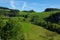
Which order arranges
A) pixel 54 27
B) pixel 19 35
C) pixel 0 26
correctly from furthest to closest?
pixel 54 27 → pixel 0 26 → pixel 19 35

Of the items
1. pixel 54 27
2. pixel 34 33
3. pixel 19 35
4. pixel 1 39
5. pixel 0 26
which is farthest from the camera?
pixel 54 27

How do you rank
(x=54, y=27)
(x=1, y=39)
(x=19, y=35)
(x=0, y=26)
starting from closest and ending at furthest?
(x=1, y=39) → (x=19, y=35) → (x=0, y=26) → (x=54, y=27)

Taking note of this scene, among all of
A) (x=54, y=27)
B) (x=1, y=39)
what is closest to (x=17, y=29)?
(x=1, y=39)

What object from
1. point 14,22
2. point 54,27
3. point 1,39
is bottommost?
point 54,27

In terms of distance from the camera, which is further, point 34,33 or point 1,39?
point 34,33

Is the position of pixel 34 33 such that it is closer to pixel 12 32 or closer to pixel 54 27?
pixel 54 27

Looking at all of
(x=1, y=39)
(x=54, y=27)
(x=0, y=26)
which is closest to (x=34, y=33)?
(x=54, y=27)

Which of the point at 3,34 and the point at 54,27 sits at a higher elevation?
the point at 3,34

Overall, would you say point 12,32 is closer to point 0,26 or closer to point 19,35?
point 19,35

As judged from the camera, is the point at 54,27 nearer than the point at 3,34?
No
